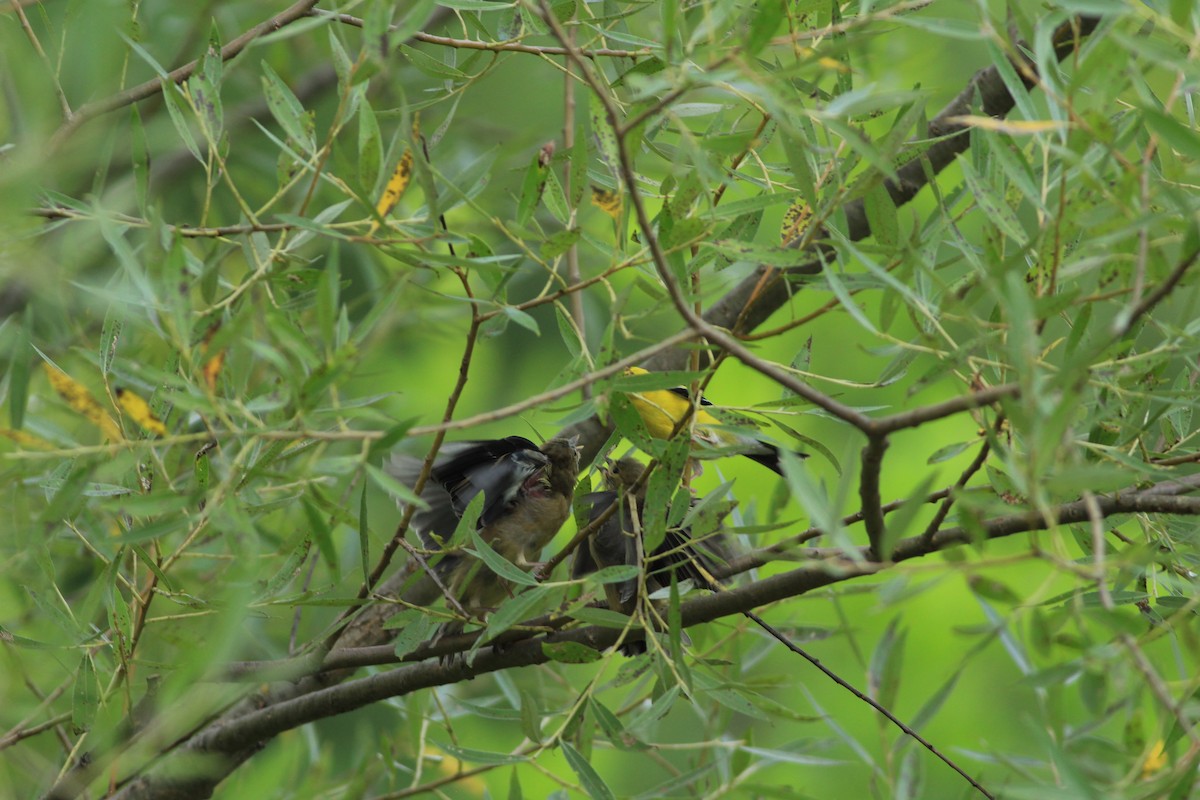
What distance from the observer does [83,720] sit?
1025 millimetres

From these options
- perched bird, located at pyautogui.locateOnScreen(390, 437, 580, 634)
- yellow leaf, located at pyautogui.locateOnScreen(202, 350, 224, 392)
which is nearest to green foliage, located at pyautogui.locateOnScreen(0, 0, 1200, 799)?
yellow leaf, located at pyautogui.locateOnScreen(202, 350, 224, 392)

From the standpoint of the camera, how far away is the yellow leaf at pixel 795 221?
42.2 inches

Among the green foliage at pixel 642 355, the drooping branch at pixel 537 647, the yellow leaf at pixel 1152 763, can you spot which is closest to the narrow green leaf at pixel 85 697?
the green foliage at pixel 642 355

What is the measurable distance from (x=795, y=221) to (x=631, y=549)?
46 cm

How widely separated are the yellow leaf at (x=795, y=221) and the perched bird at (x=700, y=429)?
0.17 meters

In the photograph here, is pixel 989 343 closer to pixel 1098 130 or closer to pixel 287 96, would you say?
pixel 1098 130

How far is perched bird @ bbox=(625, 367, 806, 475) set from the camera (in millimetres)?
975

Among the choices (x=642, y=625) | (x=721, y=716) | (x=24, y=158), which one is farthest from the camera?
(x=721, y=716)

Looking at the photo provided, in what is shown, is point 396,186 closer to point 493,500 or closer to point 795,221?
point 795,221

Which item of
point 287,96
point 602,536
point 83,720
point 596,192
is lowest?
point 602,536

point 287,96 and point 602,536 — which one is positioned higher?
point 287,96

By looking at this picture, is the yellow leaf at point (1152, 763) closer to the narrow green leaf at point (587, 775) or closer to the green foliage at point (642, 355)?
the green foliage at point (642, 355)

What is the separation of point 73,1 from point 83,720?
0.61m

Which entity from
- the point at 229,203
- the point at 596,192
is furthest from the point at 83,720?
the point at 229,203
